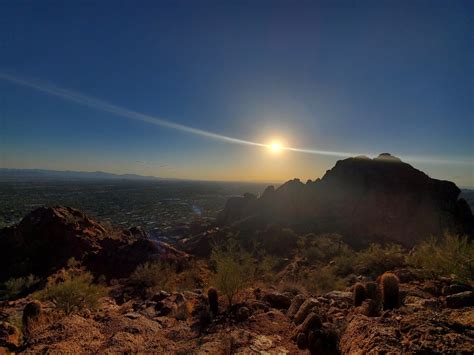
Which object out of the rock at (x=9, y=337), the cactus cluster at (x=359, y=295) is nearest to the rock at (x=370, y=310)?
the cactus cluster at (x=359, y=295)

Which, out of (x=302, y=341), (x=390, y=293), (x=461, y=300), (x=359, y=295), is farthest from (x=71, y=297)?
(x=461, y=300)

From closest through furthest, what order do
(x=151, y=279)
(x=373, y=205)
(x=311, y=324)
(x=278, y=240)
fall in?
(x=311, y=324) < (x=151, y=279) < (x=278, y=240) < (x=373, y=205)

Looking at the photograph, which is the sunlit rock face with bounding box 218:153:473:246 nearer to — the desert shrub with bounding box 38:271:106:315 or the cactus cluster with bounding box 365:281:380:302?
the cactus cluster with bounding box 365:281:380:302

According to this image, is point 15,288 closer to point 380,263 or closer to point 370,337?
point 380,263

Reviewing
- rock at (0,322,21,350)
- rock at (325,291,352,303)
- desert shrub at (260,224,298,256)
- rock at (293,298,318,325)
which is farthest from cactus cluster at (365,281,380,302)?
desert shrub at (260,224,298,256)

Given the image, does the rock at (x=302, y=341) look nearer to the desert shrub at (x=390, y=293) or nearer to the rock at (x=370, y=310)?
the rock at (x=370, y=310)
